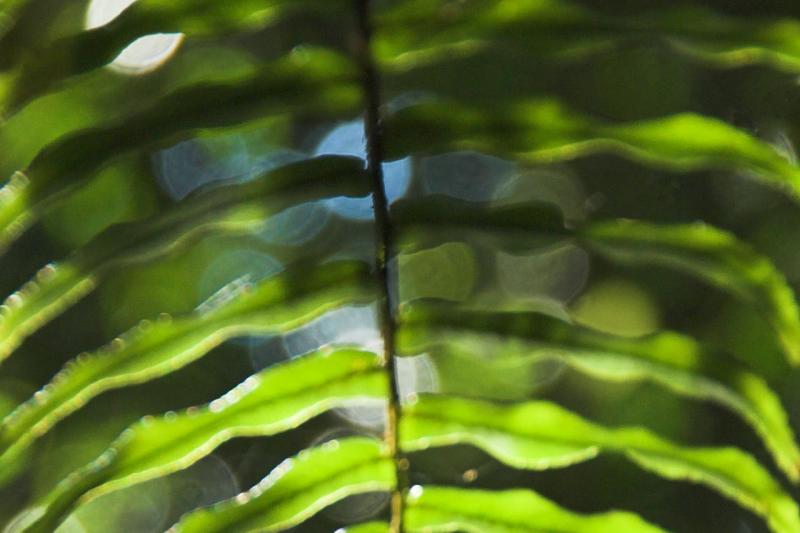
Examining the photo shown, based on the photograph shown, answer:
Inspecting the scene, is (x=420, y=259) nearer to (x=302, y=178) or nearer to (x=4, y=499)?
(x=4, y=499)

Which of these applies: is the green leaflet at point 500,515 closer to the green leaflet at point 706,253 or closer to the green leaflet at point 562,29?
the green leaflet at point 706,253

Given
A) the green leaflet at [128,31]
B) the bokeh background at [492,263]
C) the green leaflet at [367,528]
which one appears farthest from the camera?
the bokeh background at [492,263]

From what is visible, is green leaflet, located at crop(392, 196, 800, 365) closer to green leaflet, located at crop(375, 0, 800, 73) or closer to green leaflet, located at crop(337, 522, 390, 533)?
green leaflet, located at crop(375, 0, 800, 73)

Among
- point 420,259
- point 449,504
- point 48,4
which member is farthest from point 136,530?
point 449,504

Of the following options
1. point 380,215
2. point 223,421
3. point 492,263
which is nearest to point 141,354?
point 223,421

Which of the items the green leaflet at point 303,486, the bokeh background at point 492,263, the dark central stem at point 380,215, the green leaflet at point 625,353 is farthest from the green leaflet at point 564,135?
the bokeh background at point 492,263

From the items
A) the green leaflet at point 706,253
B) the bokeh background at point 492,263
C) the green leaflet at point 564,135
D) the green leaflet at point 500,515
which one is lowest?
the green leaflet at point 500,515
